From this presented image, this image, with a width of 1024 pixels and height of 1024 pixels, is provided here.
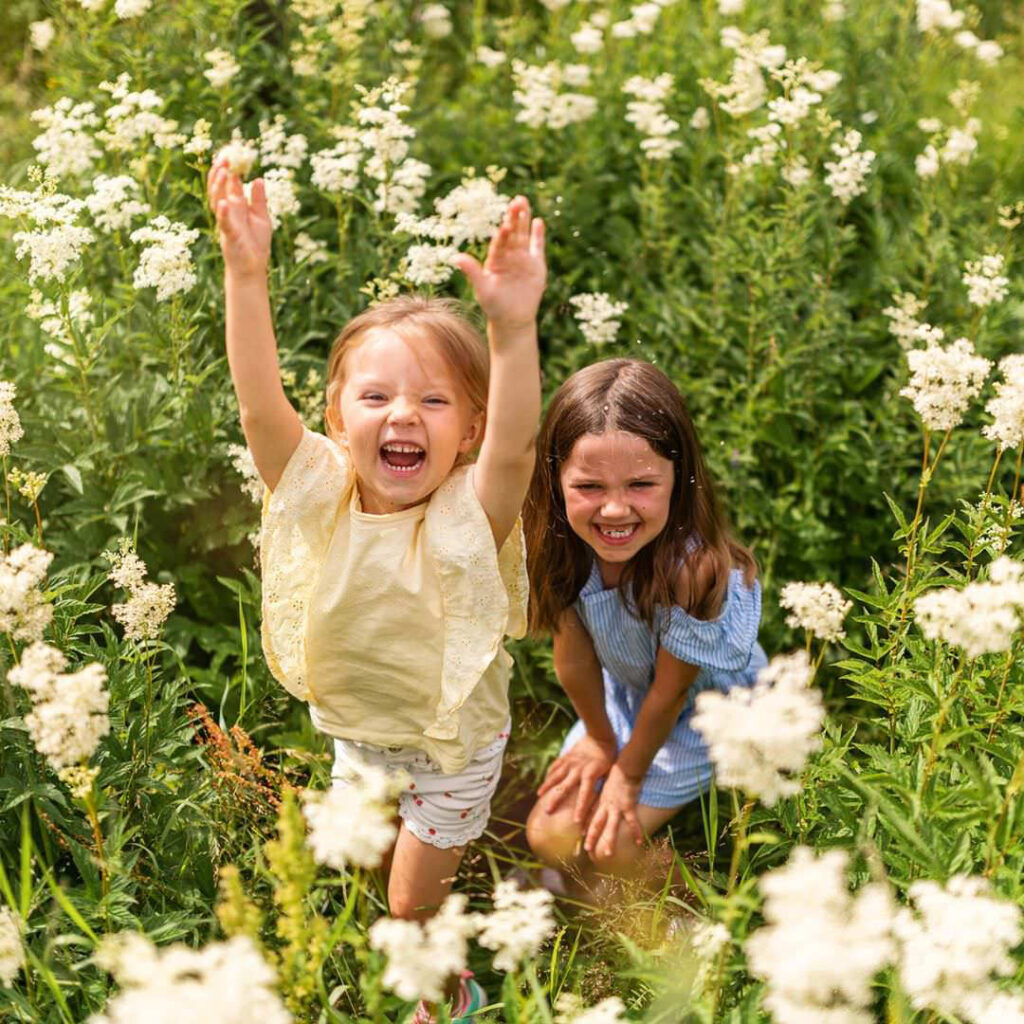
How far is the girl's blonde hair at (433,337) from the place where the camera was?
2.87 m

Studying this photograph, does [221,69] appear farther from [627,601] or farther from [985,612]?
[985,612]

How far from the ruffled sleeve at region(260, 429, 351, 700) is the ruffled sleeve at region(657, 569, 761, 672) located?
0.99 m

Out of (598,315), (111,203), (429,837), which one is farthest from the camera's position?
(598,315)

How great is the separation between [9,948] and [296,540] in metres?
1.20

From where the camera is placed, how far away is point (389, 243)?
4418 mm

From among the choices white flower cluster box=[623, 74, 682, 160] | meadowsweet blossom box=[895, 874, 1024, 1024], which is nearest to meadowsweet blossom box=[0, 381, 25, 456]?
meadowsweet blossom box=[895, 874, 1024, 1024]

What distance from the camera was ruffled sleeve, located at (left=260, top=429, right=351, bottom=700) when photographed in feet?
9.27

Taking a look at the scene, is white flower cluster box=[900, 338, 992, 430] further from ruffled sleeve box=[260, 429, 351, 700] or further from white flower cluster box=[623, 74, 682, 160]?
white flower cluster box=[623, 74, 682, 160]

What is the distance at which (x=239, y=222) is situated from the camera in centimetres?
240

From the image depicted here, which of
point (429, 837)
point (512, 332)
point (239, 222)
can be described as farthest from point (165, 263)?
point (429, 837)

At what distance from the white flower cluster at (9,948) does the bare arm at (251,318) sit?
3.73 feet

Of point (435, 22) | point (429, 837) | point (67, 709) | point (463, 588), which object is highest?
point (67, 709)

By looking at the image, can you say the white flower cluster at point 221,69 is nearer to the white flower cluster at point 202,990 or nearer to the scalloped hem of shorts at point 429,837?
the scalloped hem of shorts at point 429,837

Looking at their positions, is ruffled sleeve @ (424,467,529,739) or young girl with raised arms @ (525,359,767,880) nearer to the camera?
ruffled sleeve @ (424,467,529,739)
